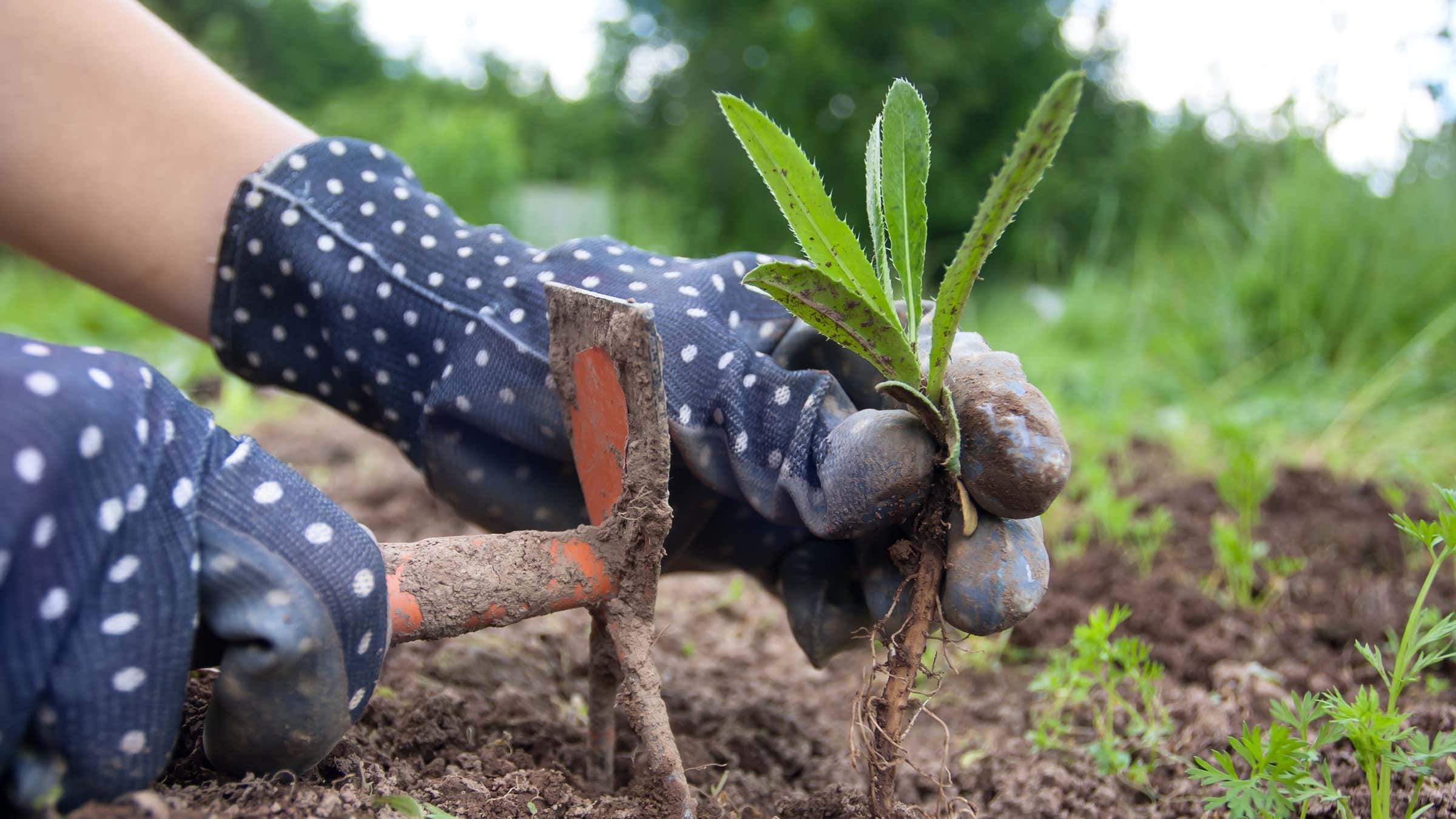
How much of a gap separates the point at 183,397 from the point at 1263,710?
1566 millimetres

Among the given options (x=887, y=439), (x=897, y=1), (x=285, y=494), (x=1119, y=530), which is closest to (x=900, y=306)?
(x=887, y=439)

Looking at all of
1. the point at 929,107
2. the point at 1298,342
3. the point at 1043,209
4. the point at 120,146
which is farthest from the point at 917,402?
the point at 929,107

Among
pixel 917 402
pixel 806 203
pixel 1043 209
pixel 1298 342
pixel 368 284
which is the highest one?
pixel 1043 209

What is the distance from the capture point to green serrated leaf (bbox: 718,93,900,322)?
91 centimetres

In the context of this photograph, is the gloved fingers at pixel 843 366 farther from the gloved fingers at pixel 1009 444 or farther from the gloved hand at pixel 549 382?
the gloved fingers at pixel 1009 444

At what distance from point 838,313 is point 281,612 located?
1.99ft

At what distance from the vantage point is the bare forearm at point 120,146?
1273 mm

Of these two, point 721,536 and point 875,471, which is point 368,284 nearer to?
point 721,536

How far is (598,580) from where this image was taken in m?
1.04

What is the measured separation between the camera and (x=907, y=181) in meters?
0.97

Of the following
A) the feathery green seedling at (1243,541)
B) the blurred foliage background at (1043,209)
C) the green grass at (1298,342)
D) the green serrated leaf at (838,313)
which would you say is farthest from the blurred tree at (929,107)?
the green serrated leaf at (838,313)

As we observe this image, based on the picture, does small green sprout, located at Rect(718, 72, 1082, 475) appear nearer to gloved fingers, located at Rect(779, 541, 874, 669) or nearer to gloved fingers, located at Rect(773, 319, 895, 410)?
gloved fingers, located at Rect(773, 319, 895, 410)

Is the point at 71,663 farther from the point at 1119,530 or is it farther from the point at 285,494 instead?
the point at 1119,530

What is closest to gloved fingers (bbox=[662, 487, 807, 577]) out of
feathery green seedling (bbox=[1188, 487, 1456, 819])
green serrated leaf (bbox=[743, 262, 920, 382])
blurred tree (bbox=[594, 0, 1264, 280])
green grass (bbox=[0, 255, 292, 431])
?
green serrated leaf (bbox=[743, 262, 920, 382])
